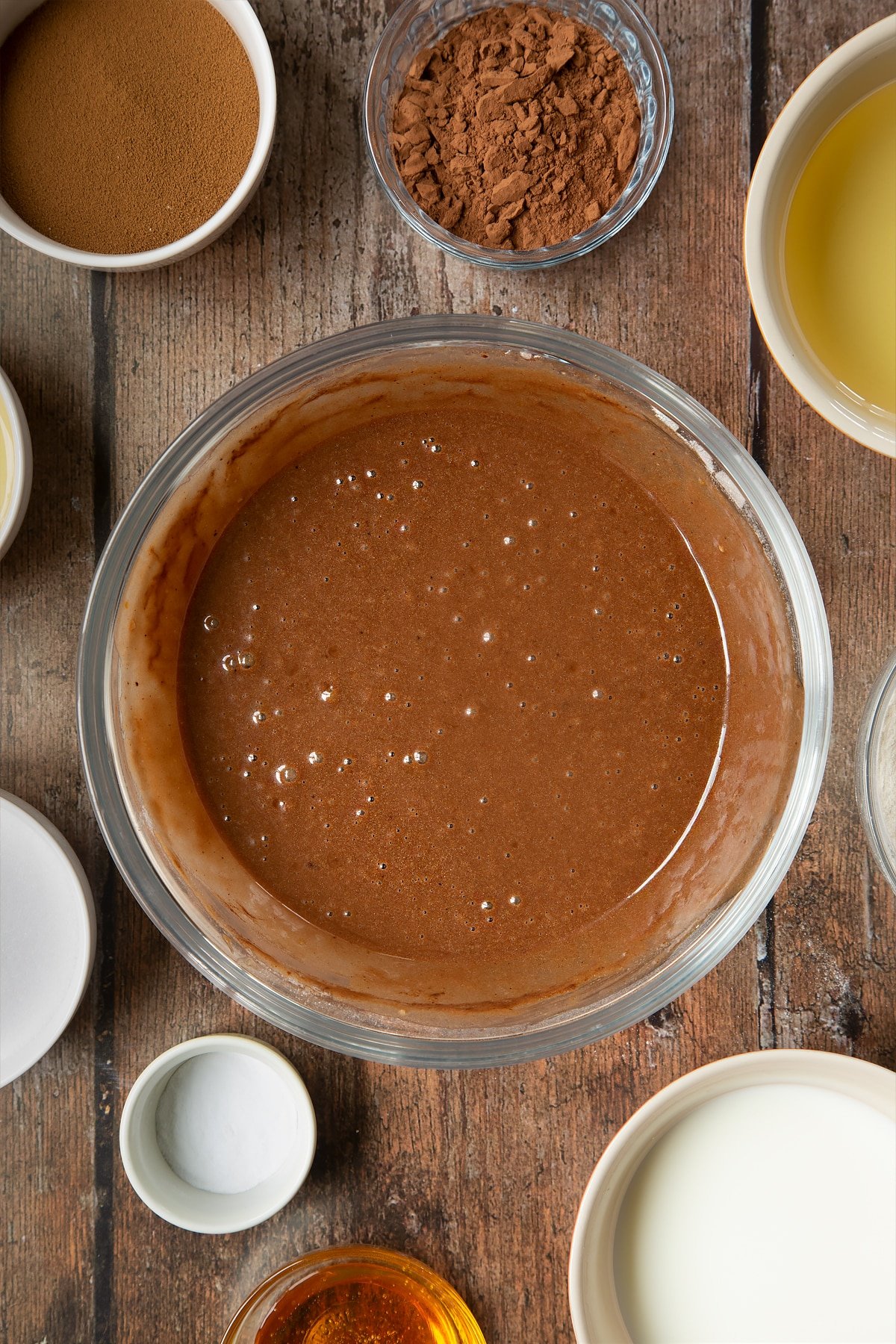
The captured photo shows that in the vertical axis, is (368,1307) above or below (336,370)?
below

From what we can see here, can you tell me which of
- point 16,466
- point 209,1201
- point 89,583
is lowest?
point 209,1201

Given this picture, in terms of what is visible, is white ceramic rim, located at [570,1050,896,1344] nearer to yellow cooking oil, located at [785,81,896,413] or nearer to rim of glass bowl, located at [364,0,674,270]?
yellow cooking oil, located at [785,81,896,413]

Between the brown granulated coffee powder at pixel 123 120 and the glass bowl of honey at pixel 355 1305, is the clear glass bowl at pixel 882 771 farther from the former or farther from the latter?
the brown granulated coffee powder at pixel 123 120

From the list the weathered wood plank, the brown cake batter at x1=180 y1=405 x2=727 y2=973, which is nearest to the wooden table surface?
the weathered wood plank

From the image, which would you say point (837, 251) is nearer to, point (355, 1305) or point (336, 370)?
point (336, 370)

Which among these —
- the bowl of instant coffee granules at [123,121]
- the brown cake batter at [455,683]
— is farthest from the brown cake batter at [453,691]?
the bowl of instant coffee granules at [123,121]

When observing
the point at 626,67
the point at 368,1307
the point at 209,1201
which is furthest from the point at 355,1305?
the point at 626,67

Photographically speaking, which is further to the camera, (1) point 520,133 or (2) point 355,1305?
(2) point 355,1305
